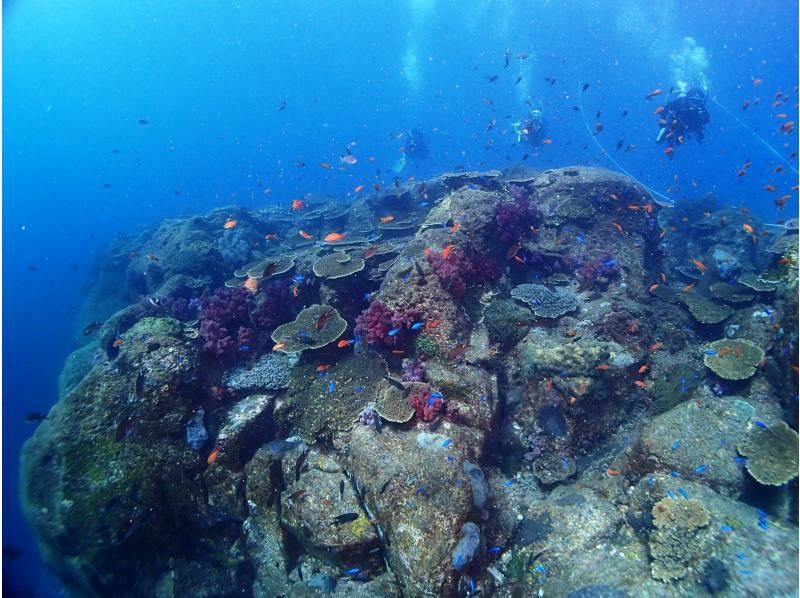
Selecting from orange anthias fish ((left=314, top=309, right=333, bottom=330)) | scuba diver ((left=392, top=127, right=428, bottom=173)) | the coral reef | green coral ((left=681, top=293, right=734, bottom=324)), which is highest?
orange anthias fish ((left=314, top=309, right=333, bottom=330))

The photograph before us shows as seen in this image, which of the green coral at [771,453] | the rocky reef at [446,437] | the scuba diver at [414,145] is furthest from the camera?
the scuba diver at [414,145]

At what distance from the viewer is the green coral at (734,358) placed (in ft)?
22.5

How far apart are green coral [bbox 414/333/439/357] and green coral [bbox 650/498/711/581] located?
4058 mm

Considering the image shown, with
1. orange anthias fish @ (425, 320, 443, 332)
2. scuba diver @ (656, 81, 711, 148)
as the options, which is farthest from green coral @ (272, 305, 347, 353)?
scuba diver @ (656, 81, 711, 148)

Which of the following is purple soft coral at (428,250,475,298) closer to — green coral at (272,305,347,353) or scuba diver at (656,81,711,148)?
green coral at (272,305,347,353)

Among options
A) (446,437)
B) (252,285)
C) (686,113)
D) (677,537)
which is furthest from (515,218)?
(686,113)

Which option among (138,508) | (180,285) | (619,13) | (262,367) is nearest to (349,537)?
(138,508)

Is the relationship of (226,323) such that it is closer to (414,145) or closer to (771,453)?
(771,453)

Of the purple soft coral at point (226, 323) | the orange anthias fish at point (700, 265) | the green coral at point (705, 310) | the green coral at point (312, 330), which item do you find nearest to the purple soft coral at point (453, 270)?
the green coral at point (312, 330)

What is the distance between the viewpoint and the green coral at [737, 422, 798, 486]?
5277 millimetres

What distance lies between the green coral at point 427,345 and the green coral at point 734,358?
5.07 metres

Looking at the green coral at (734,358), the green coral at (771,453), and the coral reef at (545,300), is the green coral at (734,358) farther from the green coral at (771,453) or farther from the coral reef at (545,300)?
the coral reef at (545,300)

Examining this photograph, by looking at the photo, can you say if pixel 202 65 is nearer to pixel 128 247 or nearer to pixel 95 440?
pixel 128 247

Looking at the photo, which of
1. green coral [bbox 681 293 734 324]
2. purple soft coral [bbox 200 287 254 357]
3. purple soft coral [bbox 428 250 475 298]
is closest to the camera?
purple soft coral [bbox 428 250 475 298]
